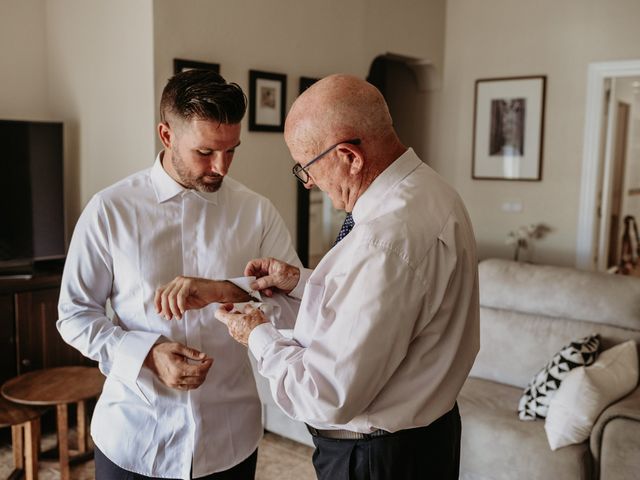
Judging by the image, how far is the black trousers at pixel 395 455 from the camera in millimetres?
1290

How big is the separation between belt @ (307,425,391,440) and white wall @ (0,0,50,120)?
299 cm

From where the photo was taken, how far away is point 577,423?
2.59 metres

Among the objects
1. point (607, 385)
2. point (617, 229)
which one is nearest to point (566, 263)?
point (617, 229)

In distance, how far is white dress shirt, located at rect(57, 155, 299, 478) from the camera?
4.79 ft

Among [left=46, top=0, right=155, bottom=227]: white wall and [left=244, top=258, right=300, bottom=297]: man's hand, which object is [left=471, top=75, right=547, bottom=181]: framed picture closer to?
[left=46, top=0, right=155, bottom=227]: white wall

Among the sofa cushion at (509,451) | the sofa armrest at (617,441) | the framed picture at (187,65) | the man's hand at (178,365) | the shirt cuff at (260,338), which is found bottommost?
the sofa cushion at (509,451)

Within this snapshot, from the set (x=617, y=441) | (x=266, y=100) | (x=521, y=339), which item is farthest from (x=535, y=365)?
(x=266, y=100)

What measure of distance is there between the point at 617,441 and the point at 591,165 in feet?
11.8

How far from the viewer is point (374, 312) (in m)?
1.10

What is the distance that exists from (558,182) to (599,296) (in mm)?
2611

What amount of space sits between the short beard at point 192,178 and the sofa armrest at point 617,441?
1.79 metres

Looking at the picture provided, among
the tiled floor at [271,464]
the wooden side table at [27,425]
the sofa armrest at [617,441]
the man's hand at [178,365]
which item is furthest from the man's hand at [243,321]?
the tiled floor at [271,464]

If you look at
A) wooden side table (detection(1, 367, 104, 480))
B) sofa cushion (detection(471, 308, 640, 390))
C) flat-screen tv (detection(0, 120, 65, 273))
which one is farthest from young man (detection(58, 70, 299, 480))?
sofa cushion (detection(471, 308, 640, 390))

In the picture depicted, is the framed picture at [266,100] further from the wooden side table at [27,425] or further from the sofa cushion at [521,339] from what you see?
the wooden side table at [27,425]
